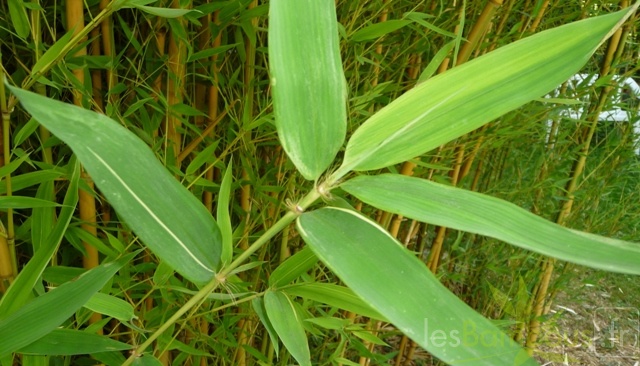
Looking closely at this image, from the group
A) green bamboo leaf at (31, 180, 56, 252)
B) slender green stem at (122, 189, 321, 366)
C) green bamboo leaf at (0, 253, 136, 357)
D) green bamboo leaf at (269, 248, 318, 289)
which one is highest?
slender green stem at (122, 189, 321, 366)

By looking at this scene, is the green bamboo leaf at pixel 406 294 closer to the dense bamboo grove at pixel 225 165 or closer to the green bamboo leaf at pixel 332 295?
the dense bamboo grove at pixel 225 165

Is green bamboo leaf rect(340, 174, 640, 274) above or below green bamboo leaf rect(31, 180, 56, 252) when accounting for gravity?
above

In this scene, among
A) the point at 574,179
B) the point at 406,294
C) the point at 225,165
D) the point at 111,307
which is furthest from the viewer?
the point at 574,179

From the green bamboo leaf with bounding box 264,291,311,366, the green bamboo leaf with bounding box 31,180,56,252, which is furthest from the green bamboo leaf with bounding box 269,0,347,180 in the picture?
the green bamboo leaf with bounding box 31,180,56,252

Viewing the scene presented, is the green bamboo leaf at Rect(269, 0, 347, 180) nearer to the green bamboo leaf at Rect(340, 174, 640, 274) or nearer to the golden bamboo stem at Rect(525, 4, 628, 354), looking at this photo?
the green bamboo leaf at Rect(340, 174, 640, 274)

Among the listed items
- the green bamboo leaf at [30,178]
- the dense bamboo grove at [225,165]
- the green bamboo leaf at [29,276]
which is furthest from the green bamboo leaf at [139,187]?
the green bamboo leaf at [30,178]

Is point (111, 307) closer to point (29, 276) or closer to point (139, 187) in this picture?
point (29, 276)

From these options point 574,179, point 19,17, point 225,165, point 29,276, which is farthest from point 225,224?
point 574,179

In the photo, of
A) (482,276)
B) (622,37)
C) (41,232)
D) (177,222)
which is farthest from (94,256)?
Answer: (482,276)
